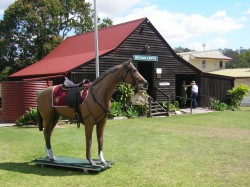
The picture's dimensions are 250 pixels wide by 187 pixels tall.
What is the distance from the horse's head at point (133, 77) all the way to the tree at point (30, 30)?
72.8ft

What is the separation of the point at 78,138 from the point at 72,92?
429cm

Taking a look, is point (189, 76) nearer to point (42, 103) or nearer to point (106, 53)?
point (106, 53)

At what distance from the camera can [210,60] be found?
47.7m

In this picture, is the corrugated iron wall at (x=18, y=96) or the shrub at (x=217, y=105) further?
the shrub at (x=217, y=105)

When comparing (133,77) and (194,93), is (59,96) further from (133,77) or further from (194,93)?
(194,93)

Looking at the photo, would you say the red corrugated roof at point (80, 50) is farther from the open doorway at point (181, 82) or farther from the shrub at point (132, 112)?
the open doorway at point (181, 82)

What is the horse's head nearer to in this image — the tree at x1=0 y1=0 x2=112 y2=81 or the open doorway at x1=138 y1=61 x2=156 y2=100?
the open doorway at x1=138 y1=61 x2=156 y2=100

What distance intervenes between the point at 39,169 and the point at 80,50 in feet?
55.6

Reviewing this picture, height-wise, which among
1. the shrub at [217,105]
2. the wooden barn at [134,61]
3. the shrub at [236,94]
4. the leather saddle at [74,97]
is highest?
the wooden barn at [134,61]

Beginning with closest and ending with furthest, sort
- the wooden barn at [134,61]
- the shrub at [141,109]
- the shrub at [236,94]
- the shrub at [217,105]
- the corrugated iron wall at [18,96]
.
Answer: the corrugated iron wall at [18,96] → the shrub at [141,109] → the wooden barn at [134,61] → the shrub at [217,105] → the shrub at [236,94]

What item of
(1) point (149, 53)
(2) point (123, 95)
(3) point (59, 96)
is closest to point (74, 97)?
(3) point (59, 96)

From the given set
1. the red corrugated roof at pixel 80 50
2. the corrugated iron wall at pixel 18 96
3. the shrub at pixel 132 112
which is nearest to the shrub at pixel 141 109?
the shrub at pixel 132 112

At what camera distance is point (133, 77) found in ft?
24.1

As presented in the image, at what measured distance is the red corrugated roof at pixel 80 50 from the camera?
67.4 feet
